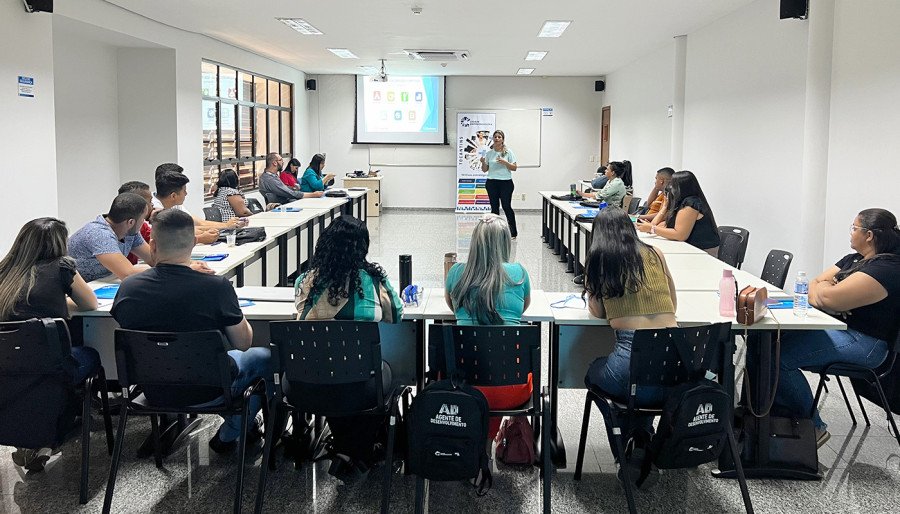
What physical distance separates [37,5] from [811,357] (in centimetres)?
586

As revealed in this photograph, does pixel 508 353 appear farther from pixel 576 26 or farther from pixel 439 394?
pixel 576 26

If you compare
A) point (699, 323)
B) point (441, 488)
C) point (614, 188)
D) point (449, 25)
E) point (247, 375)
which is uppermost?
point (449, 25)

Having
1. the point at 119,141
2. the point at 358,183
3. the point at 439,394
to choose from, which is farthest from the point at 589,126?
the point at 439,394

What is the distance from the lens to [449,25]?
8.85 metres

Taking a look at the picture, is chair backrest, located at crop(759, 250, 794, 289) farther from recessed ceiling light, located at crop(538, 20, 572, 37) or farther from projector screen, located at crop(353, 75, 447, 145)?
projector screen, located at crop(353, 75, 447, 145)

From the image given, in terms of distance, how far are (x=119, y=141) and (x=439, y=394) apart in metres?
7.78

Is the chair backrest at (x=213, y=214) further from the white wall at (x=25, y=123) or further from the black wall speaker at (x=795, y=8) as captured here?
the black wall speaker at (x=795, y=8)

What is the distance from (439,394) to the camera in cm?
282

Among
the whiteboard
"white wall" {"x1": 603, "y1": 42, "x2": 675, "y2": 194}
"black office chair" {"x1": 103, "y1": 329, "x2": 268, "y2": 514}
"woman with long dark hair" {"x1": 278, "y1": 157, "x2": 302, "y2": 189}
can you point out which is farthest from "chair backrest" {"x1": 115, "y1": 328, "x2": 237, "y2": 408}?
the whiteboard

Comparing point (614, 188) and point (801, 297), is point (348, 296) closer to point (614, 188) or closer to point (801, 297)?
point (801, 297)

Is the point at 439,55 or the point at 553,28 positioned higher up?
the point at 439,55

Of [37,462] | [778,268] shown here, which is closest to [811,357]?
[778,268]

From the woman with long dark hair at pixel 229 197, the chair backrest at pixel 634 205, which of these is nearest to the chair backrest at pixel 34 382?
the woman with long dark hair at pixel 229 197

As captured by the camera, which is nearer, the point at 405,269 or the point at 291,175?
the point at 405,269
